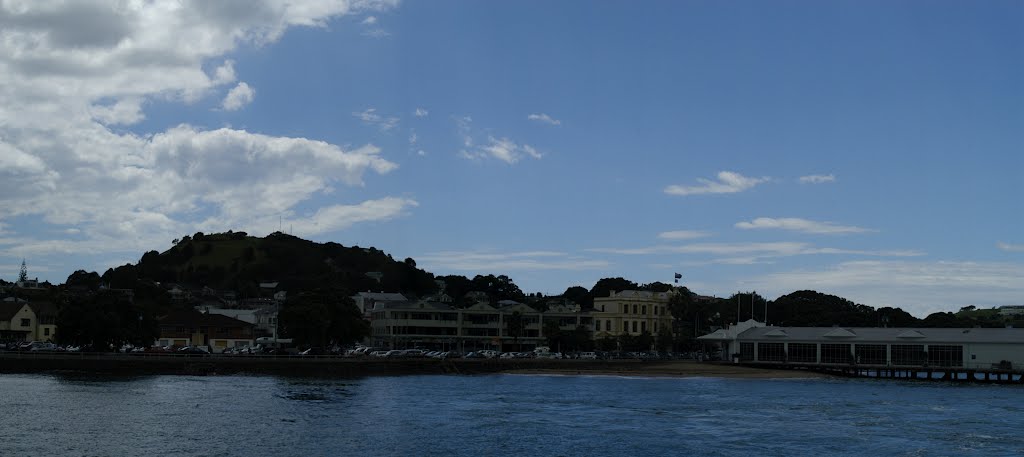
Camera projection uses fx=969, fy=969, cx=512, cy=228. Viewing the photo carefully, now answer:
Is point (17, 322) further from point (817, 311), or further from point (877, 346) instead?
point (817, 311)

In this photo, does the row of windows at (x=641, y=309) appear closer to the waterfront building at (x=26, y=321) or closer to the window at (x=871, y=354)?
the window at (x=871, y=354)

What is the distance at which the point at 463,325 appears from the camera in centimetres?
15288

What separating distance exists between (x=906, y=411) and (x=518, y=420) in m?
29.7

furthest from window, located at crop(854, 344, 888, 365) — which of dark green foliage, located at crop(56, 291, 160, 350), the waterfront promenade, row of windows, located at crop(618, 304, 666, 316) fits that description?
dark green foliage, located at crop(56, 291, 160, 350)

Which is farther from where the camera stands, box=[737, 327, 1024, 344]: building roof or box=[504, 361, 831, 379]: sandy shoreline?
box=[504, 361, 831, 379]: sandy shoreline

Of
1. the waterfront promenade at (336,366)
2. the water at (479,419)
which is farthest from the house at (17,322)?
the water at (479,419)

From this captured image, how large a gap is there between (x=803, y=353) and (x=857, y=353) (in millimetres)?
6650

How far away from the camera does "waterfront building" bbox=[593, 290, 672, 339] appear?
15275cm

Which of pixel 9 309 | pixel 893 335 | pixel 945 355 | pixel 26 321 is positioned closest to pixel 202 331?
pixel 26 321

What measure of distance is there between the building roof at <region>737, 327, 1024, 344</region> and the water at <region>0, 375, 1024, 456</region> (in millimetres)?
21683

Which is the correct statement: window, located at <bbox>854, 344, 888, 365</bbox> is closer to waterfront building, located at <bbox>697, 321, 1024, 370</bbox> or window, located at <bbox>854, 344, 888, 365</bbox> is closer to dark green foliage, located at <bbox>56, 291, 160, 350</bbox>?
waterfront building, located at <bbox>697, 321, 1024, 370</bbox>

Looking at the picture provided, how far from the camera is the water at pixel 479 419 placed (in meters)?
48.0

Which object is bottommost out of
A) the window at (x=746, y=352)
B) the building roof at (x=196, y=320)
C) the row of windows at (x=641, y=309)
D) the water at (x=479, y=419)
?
the water at (x=479, y=419)

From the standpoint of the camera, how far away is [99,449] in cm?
4422
